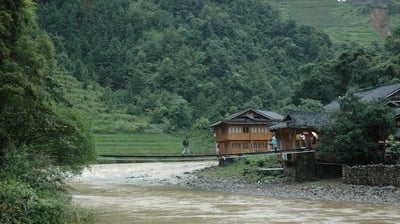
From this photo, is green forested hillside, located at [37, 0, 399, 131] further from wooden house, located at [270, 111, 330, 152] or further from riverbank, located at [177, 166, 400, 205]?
riverbank, located at [177, 166, 400, 205]

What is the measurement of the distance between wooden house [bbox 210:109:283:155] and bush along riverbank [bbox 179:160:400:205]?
17.1 ft

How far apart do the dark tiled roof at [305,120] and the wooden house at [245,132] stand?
1271cm

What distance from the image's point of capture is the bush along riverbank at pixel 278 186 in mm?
20844

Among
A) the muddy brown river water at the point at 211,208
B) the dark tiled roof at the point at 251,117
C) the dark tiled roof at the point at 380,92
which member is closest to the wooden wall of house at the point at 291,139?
the dark tiled roof at the point at 380,92

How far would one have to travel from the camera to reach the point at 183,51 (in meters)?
92.8

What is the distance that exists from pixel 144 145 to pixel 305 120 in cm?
2835

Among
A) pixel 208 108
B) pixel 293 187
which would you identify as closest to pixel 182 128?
pixel 208 108

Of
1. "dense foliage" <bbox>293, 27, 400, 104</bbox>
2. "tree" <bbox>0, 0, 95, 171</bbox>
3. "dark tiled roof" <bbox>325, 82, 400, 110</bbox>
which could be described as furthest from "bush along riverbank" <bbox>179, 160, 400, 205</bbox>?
"dense foliage" <bbox>293, 27, 400, 104</bbox>

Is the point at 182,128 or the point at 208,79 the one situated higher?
the point at 208,79

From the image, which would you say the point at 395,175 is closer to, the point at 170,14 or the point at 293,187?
the point at 293,187

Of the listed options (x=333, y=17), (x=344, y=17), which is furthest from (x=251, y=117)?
(x=344, y=17)

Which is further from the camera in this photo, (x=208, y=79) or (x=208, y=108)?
(x=208, y=79)

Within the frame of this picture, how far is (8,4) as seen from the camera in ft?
47.2

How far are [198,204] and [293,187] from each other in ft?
22.9
